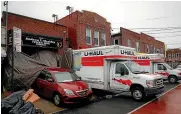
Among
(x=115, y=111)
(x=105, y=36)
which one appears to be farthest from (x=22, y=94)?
(x=105, y=36)

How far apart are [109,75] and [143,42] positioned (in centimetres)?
2062

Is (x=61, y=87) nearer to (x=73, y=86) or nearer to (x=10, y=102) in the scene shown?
(x=73, y=86)

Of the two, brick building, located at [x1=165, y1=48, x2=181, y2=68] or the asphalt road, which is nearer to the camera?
the asphalt road

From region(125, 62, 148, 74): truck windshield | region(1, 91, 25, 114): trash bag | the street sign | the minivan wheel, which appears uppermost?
the street sign

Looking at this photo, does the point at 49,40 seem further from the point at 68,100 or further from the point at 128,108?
the point at 128,108

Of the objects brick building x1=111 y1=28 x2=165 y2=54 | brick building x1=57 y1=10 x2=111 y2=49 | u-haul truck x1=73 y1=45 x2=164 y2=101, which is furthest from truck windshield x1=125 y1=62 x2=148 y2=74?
brick building x1=111 y1=28 x2=165 y2=54

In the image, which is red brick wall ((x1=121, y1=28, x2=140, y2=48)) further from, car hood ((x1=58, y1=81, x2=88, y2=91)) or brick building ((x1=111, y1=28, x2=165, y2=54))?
car hood ((x1=58, y1=81, x2=88, y2=91))

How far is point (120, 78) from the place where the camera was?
11625 mm

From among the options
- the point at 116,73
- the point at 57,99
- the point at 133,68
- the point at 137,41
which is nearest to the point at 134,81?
the point at 133,68

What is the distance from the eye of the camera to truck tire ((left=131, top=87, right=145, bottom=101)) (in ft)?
35.0

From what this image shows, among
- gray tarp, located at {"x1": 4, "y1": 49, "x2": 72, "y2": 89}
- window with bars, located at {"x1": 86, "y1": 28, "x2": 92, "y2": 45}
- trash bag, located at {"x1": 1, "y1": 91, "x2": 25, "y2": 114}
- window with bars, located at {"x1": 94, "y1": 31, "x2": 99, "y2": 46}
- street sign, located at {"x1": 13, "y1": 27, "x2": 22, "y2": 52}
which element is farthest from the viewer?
window with bars, located at {"x1": 94, "y1": 31, "x2": 99, "y2": 46}

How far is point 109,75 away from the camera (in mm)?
12305

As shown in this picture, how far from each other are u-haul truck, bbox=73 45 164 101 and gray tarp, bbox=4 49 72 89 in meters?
1.71

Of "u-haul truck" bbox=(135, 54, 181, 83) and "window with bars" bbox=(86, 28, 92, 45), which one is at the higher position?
"window with bars" bbox=(86, 28, 92, 45)
